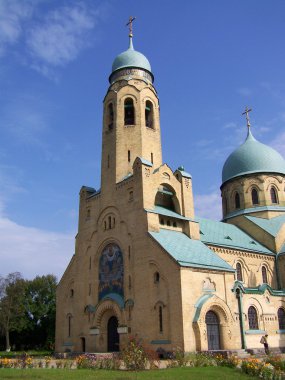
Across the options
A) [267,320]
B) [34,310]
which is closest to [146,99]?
[267,320]

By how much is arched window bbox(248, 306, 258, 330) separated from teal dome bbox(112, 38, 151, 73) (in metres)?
20.0

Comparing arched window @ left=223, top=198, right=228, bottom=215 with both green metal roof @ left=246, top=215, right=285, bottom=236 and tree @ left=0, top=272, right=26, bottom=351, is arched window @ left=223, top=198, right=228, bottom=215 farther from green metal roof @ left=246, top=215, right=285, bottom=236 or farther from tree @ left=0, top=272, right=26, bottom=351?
tree @ left=0, top=272, right=26, bottom=351

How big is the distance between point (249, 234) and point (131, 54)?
1864cm

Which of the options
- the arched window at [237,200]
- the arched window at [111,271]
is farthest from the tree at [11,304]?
the arched window at [237,200]

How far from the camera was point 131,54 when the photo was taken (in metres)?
33.7

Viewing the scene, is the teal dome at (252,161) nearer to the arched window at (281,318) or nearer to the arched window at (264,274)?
the arched window at (264,274)

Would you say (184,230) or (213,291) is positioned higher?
(184,230)

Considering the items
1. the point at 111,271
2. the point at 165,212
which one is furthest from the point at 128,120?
the point at 111,271

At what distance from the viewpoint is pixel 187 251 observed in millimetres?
24594

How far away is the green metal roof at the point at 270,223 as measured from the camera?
35.2 m

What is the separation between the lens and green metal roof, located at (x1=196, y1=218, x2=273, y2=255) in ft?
99.7

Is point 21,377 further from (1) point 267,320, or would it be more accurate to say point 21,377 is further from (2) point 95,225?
(1) point 267,320

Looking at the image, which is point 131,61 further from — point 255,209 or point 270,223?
point 270,223

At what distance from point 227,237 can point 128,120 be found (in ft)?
39.2
